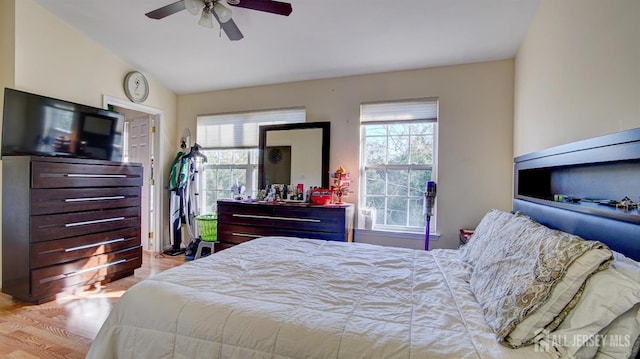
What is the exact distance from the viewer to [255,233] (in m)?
3.30

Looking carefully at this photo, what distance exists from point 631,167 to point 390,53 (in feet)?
7.44

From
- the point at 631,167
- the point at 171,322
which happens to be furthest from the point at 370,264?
the point at 631,167

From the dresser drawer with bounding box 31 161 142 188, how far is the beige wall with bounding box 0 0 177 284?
871mm

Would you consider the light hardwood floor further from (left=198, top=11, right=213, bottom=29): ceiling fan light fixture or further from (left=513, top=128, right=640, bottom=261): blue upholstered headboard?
(left=513, top=128, right=640, bottom=261): blue upholstered headboard

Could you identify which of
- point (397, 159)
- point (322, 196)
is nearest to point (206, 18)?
point (322, 196)

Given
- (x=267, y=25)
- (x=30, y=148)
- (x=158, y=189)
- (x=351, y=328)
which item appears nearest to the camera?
(x=351, y=328)

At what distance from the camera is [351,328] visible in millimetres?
953

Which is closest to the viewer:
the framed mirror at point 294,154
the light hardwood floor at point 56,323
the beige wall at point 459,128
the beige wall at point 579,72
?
the beige wall at point 579,72

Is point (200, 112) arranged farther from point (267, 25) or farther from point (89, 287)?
point (89, 287)

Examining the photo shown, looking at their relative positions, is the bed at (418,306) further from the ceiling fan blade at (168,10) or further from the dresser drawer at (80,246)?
the dresser drawer at (80,246)

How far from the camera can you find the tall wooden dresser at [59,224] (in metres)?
2.42

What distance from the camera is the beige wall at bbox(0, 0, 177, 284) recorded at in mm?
2656

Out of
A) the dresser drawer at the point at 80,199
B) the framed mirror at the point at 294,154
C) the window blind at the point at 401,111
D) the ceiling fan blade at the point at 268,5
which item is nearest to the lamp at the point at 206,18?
the ceiling fan blade at the point at 268,5

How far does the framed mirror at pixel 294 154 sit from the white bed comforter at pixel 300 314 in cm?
202
